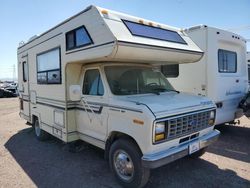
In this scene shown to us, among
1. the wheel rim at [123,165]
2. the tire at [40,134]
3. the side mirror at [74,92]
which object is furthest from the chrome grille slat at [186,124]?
the tire at [40,134]

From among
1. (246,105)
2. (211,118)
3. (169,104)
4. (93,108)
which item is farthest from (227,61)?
(93,108)

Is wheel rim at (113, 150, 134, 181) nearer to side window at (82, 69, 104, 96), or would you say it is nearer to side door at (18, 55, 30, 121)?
side window at (82, 69, 104, 96)

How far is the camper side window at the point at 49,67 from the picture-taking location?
219 inches

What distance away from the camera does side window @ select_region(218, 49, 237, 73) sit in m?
6.67

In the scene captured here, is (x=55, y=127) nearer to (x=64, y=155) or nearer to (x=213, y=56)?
(x=64, y=155)

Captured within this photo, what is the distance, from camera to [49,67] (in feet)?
19.7

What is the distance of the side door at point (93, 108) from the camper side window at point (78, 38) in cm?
58

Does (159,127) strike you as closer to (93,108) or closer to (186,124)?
(186,124)

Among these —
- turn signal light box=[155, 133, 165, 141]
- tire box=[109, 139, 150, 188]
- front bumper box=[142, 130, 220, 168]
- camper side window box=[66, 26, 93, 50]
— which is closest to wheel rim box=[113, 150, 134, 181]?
tire box=[109, 139, 150, 188]

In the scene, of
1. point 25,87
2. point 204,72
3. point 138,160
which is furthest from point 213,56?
point 25,87

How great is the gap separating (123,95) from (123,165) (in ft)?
4.03

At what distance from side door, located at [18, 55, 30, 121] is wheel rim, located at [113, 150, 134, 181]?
15.5 ft

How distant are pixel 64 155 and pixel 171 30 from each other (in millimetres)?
3860

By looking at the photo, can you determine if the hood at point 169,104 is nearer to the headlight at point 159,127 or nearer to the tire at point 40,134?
the headlight at point 159,127
